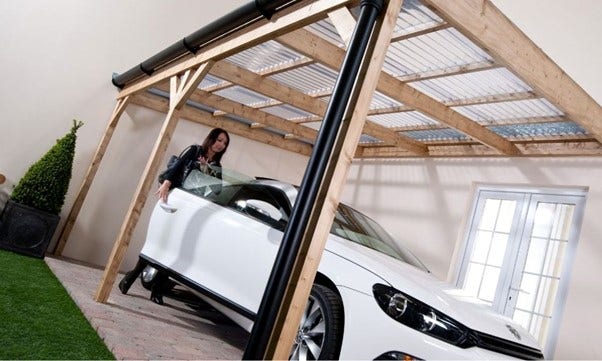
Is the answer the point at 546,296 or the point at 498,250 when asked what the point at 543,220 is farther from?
the point at 546,296

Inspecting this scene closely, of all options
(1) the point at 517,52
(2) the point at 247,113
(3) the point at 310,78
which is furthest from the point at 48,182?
(1) the point at 517,52

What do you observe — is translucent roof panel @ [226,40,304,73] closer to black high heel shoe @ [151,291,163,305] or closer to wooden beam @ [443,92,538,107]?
wooden beam @ [443,92,538,107]

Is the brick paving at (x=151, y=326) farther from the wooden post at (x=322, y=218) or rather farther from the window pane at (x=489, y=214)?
the window pane at (x=489, y=214)

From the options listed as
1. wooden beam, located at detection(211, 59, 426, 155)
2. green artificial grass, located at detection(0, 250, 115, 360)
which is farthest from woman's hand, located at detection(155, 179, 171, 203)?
wooden beam, located at detection(211, 59, 426, 155)

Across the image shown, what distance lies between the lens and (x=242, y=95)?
7.15m

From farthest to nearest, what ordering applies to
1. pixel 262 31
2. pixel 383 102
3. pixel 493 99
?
pixel 383 102
pixel 493 99
pixel 262 31

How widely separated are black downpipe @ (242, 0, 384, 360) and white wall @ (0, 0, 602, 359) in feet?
14.2

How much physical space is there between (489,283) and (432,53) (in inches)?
137

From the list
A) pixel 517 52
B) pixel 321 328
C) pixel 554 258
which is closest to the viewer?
pixel 321 328

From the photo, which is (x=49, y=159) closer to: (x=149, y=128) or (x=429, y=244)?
(x=149, y=128)

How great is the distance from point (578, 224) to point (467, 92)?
83.9 inches

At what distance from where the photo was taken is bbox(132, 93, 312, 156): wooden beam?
780 centimetres

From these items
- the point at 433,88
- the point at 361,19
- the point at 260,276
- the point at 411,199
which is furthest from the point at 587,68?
the point at 260,276

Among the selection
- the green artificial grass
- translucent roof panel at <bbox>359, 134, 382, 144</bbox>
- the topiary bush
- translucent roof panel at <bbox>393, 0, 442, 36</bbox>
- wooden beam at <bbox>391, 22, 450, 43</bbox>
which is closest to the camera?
the green artificial grass
